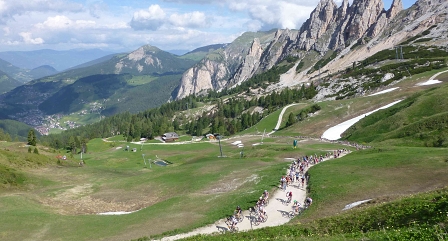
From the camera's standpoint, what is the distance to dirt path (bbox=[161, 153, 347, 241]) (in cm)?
3538

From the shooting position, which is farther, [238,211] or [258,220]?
[238,211]

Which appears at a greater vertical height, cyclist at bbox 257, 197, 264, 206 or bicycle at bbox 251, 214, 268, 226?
cyclist at bbox 257, 197, 264, 206

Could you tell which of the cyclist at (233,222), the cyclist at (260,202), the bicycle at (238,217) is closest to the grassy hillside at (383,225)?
the cyclist at (233,222)

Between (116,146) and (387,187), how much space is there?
13465 cm

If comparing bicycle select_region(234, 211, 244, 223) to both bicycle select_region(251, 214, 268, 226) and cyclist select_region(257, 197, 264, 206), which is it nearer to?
bicycle select_region(251, 214, 268, 226)

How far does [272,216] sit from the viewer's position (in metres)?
38.2

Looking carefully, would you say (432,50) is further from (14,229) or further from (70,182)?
(14,229)

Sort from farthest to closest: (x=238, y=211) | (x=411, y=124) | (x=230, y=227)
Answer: (x=411, y=124) < (x=238, y=211) < (x=230, y=227)

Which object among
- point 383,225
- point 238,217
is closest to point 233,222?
point 238,217

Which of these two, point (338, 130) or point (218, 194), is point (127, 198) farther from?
point (338, 130)

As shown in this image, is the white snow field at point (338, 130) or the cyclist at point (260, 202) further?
the white snow field at point (338, 130)

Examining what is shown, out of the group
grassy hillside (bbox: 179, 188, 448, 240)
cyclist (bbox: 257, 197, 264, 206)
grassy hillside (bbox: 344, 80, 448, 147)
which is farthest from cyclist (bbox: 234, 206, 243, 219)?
grassy hillside (bbox: 344, 80, 448, 147)

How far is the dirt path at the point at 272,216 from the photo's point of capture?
35375 mm

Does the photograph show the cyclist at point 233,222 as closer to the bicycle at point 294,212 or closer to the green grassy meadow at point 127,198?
the green grassy meadow at point 127,198
